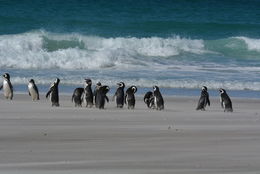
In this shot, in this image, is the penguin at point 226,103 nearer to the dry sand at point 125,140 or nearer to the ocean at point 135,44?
the dry sand at point 125,140

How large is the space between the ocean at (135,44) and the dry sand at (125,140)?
446cm

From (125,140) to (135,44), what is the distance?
1943cm

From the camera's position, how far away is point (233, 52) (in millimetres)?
29750

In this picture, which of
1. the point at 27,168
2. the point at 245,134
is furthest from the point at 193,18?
the point at 27,168

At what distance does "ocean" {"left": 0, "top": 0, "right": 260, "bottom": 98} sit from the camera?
746 inches

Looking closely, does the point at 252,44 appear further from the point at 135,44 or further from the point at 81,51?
the point at 81,51

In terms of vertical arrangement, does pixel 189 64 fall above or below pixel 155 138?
above

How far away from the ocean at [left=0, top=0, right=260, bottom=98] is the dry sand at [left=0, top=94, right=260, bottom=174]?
4460 mm

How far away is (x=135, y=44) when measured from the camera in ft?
94.2

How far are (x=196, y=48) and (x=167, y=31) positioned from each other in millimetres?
6855

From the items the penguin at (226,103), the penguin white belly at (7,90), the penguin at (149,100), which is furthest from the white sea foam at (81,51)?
the penguin at (226,103)

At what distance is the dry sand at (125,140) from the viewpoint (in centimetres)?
756

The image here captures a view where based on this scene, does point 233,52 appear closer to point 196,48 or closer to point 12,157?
point 196,48

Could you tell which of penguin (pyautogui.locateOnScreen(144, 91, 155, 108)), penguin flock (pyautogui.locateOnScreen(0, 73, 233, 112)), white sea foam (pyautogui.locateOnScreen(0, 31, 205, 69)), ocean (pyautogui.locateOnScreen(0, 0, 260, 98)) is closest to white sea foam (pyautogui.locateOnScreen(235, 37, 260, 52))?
ocean (pyautogui.locateOnScreen(0, 0, 260, 98))
